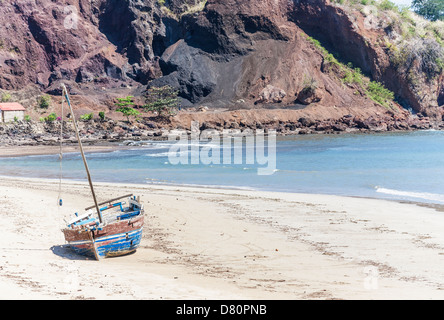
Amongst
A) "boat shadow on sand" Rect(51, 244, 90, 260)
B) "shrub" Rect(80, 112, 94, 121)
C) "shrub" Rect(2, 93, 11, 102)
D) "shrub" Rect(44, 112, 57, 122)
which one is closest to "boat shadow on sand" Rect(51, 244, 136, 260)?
"boat shadow on sand" Rect(51, 244, 90, 260)

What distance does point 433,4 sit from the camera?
5074 inches

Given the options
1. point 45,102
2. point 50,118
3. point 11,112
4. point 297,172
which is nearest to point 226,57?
point 45,102

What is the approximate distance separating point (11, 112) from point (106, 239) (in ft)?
213

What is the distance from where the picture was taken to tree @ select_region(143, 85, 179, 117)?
75406 millimetres

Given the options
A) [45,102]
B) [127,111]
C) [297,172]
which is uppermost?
[45,102]

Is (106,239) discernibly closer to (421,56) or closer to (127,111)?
(127,111)

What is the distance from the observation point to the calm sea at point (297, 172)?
22.9m

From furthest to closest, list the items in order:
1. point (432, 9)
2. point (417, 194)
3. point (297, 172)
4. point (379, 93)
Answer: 1. point (432, 9)
2. point (379, 93)
3. point (297, 172)
4. point (417, 194)

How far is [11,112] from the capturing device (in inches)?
2709

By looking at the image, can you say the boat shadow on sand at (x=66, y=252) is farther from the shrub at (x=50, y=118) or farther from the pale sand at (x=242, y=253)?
the shrub at (x=50, y=118)

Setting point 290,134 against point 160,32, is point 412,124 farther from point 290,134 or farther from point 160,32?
point 160,32

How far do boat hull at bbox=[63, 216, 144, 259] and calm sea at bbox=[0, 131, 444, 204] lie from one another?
1237 centimetres

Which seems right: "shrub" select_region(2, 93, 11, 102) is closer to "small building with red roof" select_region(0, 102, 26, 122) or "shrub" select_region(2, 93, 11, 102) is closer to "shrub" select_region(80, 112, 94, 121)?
"small building with red roof" select_region(0, 102, 26, 122)

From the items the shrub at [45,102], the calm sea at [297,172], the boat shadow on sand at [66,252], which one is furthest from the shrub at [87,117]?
the boat shadow on sand at [66,252]
